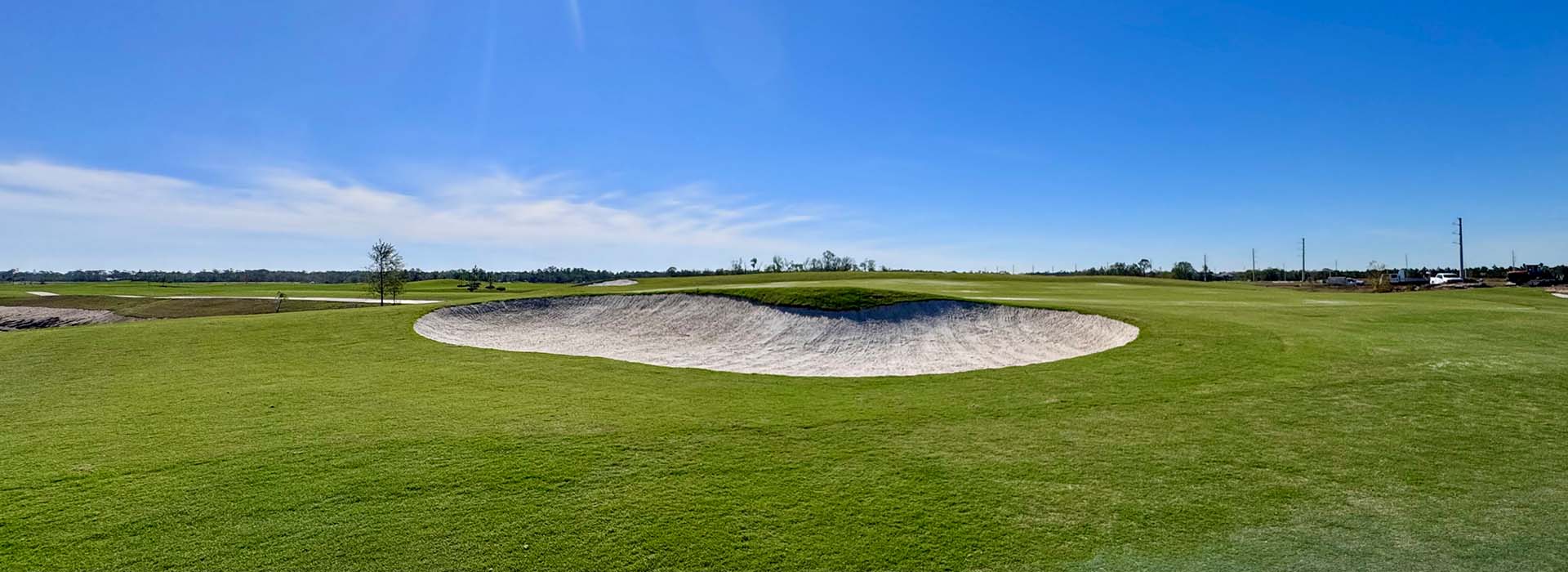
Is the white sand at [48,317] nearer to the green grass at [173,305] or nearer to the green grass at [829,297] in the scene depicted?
the green grass at [173,305]

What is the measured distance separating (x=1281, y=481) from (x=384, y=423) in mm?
9225

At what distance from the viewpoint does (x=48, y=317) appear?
125 feet

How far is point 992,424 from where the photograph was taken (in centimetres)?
737

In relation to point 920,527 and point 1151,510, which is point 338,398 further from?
point 1151,510

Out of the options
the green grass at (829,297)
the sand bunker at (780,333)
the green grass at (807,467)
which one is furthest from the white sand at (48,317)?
the green grass at (829,297)

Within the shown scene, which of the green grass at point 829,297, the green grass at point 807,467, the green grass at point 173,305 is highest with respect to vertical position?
the green grass at point 829,297

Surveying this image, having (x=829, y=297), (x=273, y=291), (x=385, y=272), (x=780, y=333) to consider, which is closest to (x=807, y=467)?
(x=780, y=333)

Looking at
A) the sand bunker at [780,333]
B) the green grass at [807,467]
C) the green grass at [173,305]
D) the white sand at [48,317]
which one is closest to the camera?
the green grass at [807,467]

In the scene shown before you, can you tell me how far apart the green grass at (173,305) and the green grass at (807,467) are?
36711 millimetres

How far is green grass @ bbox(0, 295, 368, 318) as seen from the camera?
134ft

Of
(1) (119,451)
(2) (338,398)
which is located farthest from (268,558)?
(2) (338,398)

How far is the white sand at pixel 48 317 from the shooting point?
37.0 metres

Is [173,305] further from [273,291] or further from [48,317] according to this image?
[273,291]

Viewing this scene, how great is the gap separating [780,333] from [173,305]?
49.4m
